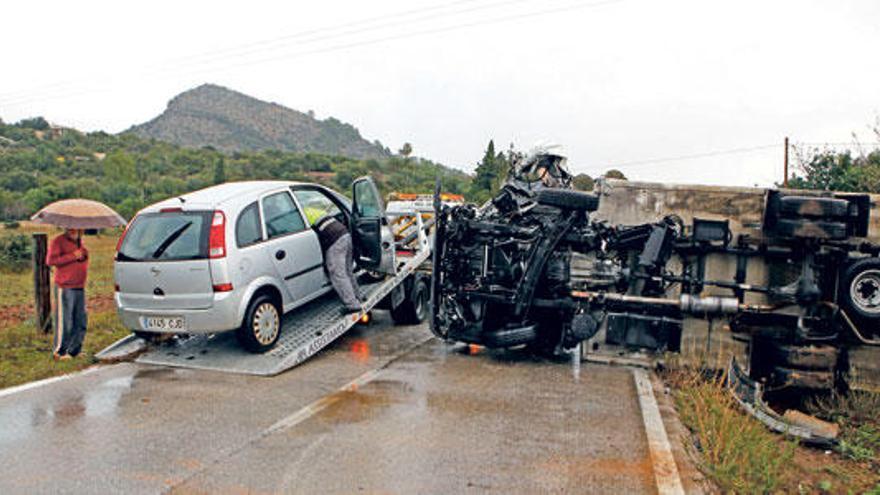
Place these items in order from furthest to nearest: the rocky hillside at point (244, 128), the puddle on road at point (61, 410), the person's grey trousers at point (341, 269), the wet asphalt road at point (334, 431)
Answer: the rocky hillside at point (244, 128)
the person's grey trousers at point (341, 269)
the puddle on road at point (61, 410)
the wet asphalt road at point (334, 431)

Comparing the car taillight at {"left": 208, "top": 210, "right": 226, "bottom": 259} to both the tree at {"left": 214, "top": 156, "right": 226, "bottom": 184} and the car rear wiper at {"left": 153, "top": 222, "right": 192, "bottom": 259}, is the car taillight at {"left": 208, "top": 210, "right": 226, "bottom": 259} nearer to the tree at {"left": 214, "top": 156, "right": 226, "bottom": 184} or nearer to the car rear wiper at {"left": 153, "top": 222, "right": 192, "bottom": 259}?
the car rear wiper at {"left": 153, "top": 222, "right": 192, "bottom": 259}

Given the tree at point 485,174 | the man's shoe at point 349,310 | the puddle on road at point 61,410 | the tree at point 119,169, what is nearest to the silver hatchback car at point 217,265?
the man's shoe at point 349,310

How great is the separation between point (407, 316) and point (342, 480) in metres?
5.52

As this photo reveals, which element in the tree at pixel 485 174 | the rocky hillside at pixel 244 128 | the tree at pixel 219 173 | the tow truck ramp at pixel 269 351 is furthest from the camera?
the rocky hillside at pixel 244 128

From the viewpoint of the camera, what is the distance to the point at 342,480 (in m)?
4.33

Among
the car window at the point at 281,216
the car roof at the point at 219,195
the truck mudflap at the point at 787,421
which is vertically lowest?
the truck mudflap at the point at 787,421

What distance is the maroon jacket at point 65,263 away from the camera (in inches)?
297

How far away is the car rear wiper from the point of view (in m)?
7.12

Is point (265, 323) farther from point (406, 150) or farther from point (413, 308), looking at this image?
point (406, 150)

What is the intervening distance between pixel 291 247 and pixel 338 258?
58cm

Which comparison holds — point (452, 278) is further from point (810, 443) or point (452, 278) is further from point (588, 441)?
point (810, 443)

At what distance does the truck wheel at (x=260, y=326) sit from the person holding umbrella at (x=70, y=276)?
1.92 m

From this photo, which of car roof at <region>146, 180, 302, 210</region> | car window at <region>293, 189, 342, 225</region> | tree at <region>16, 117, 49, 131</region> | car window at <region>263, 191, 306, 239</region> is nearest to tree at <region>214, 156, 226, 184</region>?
tree at <region>16, 117, 49, 131</region>

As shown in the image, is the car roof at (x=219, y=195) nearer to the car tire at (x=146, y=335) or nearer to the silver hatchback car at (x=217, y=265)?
the silver hatchback car at (x=217, y=265)
